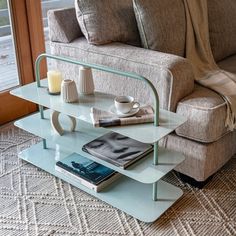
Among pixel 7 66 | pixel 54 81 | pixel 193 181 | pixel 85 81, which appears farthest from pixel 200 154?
pixel 7 66

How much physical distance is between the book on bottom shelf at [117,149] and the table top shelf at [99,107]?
0.19 metres

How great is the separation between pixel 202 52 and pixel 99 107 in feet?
2.72

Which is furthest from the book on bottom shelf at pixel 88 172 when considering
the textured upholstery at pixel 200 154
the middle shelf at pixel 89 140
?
the textured upholstery at pixel 200 154

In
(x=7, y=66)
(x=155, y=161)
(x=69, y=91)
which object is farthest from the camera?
(x=7, y=66)

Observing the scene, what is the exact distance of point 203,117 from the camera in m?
1.72

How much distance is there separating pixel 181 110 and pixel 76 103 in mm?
505

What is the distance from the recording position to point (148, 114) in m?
1.67

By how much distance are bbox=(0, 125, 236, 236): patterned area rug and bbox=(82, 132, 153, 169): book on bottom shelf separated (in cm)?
24

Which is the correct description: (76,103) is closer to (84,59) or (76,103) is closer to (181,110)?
(84,59)

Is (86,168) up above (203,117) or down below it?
below

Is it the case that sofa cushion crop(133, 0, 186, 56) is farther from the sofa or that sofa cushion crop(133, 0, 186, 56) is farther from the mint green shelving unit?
the mint green shelving unit

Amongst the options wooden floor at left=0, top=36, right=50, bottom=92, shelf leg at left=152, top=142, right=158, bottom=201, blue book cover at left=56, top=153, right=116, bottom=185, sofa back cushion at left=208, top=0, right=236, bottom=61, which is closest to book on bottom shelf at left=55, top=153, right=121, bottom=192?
blue book cover at left=56, top=153, right=116, bottom=185

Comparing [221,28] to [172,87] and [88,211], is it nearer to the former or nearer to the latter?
[172,87]

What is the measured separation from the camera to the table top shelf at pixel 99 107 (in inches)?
61.8
